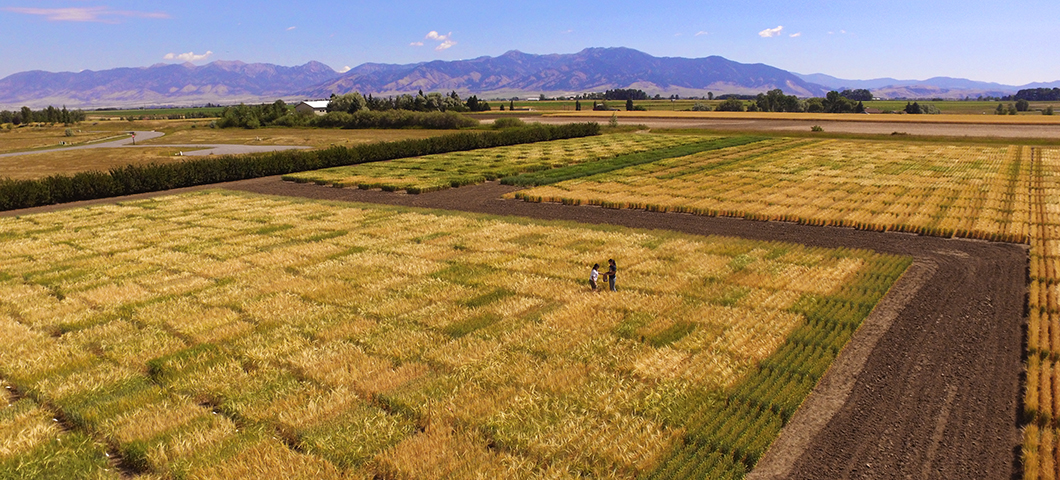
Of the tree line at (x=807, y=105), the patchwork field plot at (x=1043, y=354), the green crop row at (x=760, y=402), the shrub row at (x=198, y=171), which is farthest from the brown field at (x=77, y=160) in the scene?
the tree line at (x=807, y=105)

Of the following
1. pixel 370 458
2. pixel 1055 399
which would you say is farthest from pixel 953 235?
pixel 370 458

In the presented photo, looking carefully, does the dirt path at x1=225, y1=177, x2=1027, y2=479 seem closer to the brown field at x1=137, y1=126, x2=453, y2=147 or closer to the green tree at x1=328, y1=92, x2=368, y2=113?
the brown field at x1=137, y1=126, x2=453, y2=147

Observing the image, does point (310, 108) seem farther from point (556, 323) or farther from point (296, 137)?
point (556, 323)

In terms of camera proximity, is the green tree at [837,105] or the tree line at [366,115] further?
the green tree at [837,105]

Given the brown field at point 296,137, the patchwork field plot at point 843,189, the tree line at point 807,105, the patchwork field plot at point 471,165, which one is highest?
the tree line at point 807,105

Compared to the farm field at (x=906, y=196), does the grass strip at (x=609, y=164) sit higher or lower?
higher

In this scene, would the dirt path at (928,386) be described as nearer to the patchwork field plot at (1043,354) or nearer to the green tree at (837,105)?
the patchwork field plot at (1043,354)

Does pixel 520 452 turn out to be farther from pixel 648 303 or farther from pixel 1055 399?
pixel 1055 399
